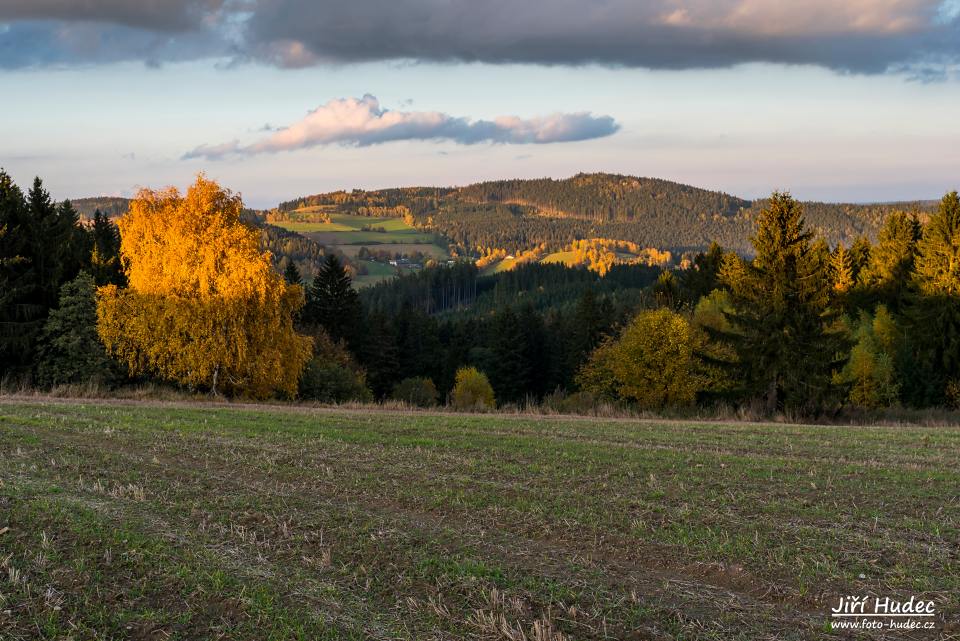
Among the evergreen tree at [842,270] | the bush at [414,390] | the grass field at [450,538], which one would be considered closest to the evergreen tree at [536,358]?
the bush at [414,390]

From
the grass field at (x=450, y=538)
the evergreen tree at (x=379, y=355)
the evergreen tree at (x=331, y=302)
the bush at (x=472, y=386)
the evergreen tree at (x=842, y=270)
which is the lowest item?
the bush at (x=472, y=386)

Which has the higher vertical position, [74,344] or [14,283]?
[14,283]

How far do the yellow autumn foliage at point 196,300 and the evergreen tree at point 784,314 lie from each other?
2634 cm

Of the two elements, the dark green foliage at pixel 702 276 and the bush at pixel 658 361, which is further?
the dark green foliage at pixel 702 276

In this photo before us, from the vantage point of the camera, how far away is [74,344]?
3703cm

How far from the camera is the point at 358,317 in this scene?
9138 cm

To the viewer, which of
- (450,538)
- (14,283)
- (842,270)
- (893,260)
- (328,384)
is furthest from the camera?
(842,270)

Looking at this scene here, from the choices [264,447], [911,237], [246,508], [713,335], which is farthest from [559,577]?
[911,237]

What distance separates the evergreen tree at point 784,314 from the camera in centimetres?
4184

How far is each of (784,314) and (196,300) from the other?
32.5 m

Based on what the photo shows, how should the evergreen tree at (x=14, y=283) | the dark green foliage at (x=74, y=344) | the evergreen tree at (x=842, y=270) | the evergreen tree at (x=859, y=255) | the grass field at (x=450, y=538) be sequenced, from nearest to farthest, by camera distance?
the grass field at (x=450, y=538) → the dark green foliage at (x=74, y=344) → the evergreen tree at (x=14, y=283) → the evergreen tree at (x=842, y=270) → the evergreen tree at (x=859, y=255)

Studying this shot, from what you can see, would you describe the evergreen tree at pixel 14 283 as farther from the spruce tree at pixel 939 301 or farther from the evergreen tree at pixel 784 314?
the spruce tree at pixel 939 301

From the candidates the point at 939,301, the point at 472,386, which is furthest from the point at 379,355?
the point at 939,301

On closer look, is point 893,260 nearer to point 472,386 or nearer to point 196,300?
point 472,386
